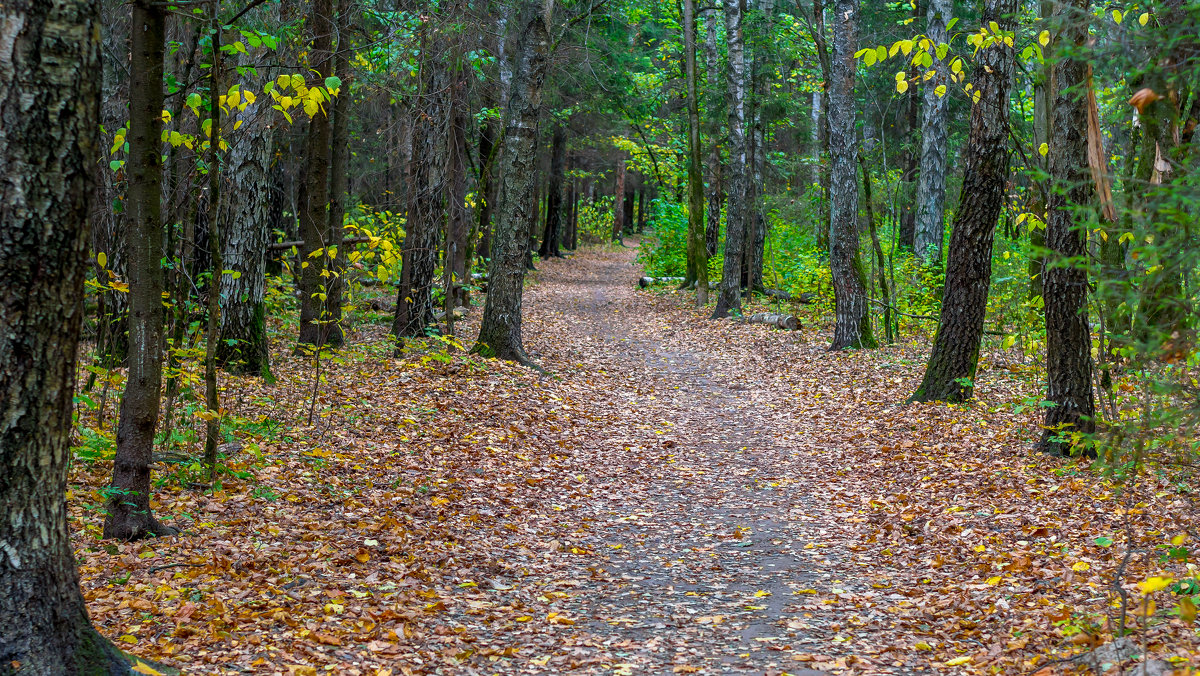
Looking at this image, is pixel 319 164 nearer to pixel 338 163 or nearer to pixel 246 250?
pixel 338 163

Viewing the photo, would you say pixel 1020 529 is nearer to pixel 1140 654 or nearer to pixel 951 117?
pixel 1140 654

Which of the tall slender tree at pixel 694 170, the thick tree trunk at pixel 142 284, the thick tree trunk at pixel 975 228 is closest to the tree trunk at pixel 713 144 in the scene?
the tall slender tree at pixel 694 170

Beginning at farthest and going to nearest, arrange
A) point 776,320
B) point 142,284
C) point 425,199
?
point 776,320 → point 425,199 → point 142,284

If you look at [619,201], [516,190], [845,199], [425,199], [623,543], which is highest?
[619,201]

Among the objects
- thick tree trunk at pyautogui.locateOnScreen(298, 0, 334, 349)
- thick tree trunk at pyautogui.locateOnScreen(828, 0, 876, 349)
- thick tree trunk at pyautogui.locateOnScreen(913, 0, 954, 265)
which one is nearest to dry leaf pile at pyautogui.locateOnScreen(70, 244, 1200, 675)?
thick tree trunk at pyautogui.locateOnScreen(298, 0, 334, 349)

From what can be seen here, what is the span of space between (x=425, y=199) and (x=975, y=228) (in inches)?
291

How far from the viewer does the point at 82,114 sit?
114 inches

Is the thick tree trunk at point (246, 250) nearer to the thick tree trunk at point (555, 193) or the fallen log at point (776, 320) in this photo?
the fallen log at point (776, 320)

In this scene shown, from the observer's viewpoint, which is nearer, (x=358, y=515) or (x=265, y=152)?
(x=358, y=515)

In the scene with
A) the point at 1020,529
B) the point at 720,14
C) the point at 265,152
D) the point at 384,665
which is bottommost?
the point at 384,665

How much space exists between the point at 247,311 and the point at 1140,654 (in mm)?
9400

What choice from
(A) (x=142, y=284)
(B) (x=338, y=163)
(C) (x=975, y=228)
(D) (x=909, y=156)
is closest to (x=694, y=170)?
(D) (x=909, y=156)

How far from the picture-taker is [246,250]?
32.2 ft

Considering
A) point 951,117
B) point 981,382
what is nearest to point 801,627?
point 981,382
